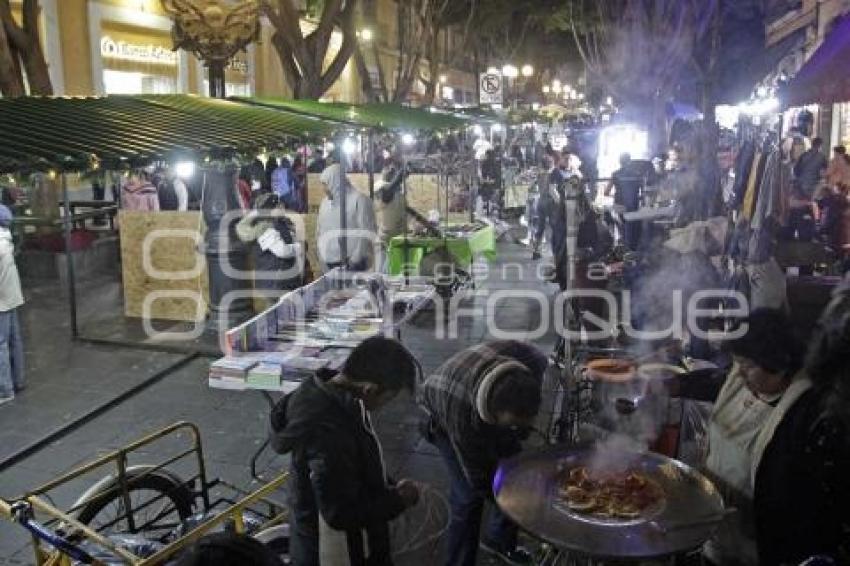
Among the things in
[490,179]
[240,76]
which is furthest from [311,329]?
[240,76]

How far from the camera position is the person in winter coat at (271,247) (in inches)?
377

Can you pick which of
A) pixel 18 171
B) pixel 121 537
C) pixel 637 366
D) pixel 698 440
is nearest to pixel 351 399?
pixel 121 537

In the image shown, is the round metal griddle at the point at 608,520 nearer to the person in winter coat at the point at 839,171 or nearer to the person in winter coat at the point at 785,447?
the person in winter coat at the point at 785,447

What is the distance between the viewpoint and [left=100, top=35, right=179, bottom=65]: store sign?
18828 millimetres

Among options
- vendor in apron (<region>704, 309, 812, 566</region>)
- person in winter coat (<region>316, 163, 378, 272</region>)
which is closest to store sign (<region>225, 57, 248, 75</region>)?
person in winter coat (<region>316, 163, 378, 272</region>)

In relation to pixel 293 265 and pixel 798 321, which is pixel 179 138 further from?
pixel 798 321

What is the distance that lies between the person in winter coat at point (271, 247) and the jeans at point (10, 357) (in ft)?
9.21

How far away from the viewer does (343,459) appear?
339 cm

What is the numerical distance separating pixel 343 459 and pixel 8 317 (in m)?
6.47

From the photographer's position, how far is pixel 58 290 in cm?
1357

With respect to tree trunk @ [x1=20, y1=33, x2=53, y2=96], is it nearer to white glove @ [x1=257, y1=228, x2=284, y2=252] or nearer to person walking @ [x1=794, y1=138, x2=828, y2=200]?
white glove @ [x1=257, y1=228, x2=284, y2=252]

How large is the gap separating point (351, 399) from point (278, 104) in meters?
7.38

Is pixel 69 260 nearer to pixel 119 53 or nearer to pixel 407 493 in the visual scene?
pixel 407 493

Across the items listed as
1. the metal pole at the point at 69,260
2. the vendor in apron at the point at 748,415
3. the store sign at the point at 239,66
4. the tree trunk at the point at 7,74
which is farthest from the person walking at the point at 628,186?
the store sign at the point at 239,66
